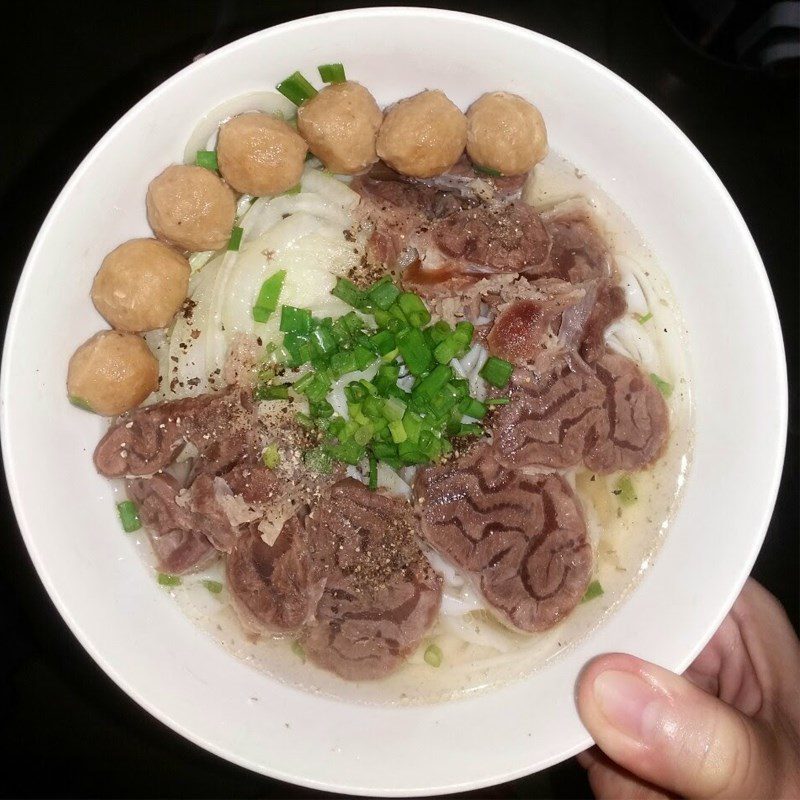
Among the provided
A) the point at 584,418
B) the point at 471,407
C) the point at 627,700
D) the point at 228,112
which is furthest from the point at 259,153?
the point at 627,700

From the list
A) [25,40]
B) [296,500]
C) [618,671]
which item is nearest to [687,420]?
[618,671]

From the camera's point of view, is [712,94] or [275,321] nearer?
[275,321]

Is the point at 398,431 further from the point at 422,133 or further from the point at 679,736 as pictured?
the point at 679,736

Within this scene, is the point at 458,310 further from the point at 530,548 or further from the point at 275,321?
the point at 530,548

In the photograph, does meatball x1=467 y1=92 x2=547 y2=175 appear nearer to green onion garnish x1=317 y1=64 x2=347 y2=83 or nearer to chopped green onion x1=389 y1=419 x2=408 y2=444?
green onion garnish x1=317 y1=64 x2=347 y2=83

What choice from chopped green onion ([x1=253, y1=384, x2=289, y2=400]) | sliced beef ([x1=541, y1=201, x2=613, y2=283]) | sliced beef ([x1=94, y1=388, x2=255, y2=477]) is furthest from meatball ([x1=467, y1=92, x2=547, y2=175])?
sliced beef ([x1=94, y1=388, x2=255, y2=477])

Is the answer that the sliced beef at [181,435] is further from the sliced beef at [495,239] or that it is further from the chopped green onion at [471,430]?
the sliced beef at [495,239]
